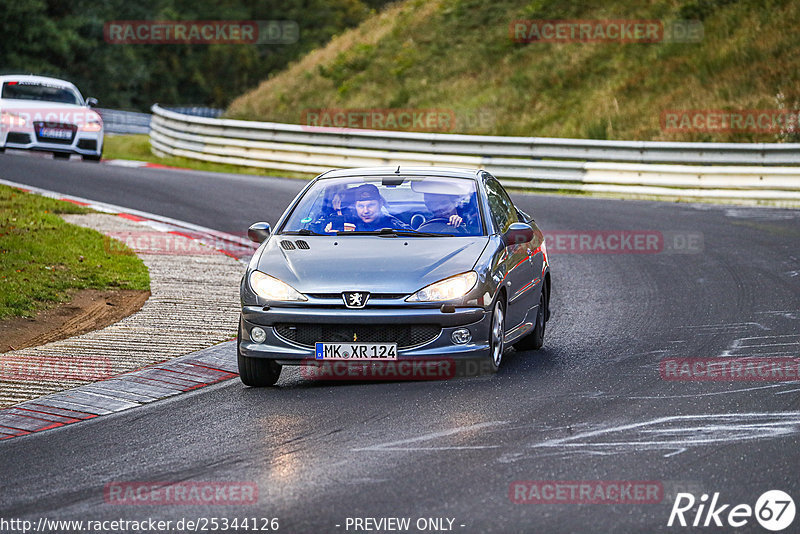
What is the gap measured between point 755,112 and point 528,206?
7.97 meters

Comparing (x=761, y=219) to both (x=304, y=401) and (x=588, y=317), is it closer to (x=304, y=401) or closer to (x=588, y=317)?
(x=588, y=317)

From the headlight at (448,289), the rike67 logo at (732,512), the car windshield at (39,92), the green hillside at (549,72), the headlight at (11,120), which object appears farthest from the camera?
the green hillside at (549,72)

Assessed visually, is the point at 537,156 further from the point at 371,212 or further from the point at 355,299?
the point at 355,299

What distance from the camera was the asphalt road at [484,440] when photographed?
5.91 meters

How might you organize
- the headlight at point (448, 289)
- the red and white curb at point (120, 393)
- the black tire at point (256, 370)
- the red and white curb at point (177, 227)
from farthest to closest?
the red and white curb at point (177, 227), the black tire at point (256, 370), the headlight at point (448, 289), the red and white curb at point (120, 393)

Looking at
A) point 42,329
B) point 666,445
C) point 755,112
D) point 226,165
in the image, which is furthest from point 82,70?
point 666,445

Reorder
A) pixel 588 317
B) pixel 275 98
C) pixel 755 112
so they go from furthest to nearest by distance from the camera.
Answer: pixel 275 98 < pixel 755 112 < pixel 588 317

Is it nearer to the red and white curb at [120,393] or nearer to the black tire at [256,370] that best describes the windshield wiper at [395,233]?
the black tire at [256,370]

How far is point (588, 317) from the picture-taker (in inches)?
Answer: 467

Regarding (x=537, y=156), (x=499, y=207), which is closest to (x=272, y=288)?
(x=499, y=207)

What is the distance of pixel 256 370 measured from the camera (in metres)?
8.88

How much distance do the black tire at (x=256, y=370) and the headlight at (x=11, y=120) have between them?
18478 millimetres

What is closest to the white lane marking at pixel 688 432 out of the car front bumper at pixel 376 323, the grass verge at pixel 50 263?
the car front bumper at pixel 376 323

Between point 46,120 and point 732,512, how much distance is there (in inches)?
880
